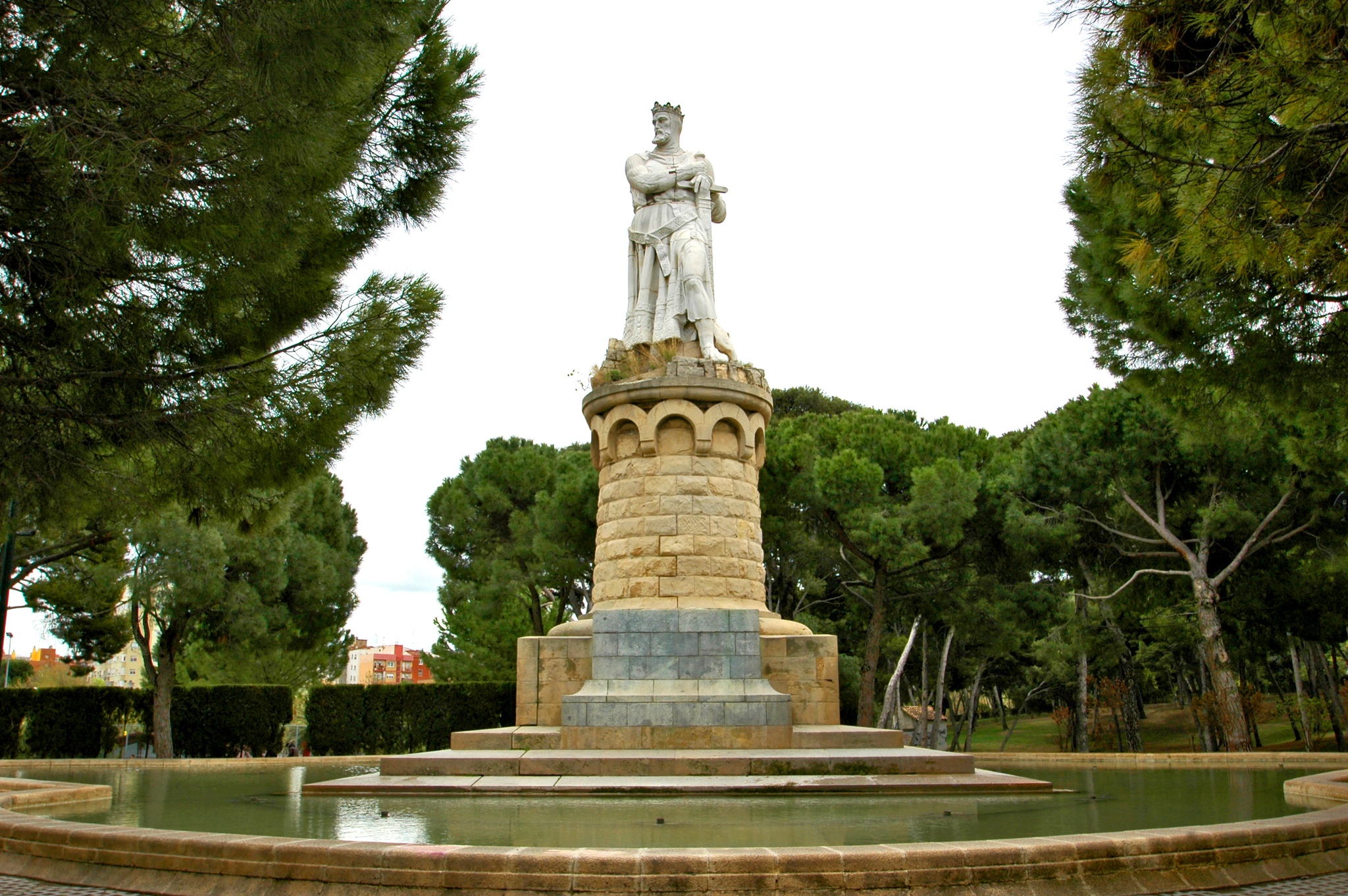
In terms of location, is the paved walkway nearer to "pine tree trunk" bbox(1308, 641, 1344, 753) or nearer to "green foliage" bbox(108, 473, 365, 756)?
"green foliage" bbox(108, 473, 365, 756)

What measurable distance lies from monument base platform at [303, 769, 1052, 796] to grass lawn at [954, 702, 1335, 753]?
19.2 metres

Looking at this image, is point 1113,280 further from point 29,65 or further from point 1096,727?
point 1096,727

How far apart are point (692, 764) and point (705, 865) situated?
478cm

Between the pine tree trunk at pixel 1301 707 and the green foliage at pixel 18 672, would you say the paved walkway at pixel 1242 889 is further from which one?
the green foliage at pixel 18 672

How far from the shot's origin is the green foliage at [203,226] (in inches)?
213

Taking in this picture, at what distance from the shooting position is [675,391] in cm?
1136

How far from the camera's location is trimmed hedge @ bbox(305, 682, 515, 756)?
18.1m

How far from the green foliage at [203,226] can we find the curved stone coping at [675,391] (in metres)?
3.76

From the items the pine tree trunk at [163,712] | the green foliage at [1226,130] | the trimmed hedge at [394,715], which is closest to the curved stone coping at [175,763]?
the trimmed hedge at [394,715]

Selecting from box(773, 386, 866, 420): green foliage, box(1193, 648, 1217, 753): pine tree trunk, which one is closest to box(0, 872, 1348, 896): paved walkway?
box(1193, 648, 1217, 753): pine tree trunk

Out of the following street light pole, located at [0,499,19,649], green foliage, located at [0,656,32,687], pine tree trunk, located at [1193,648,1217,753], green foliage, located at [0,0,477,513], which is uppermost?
green foliage, located at [0,0,477,513]

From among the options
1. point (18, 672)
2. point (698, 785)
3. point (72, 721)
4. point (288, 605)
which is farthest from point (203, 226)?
point (18, 672)

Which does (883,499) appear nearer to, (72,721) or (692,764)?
(692,764)

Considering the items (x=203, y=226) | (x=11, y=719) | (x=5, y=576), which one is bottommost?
(x=11, y=719)
